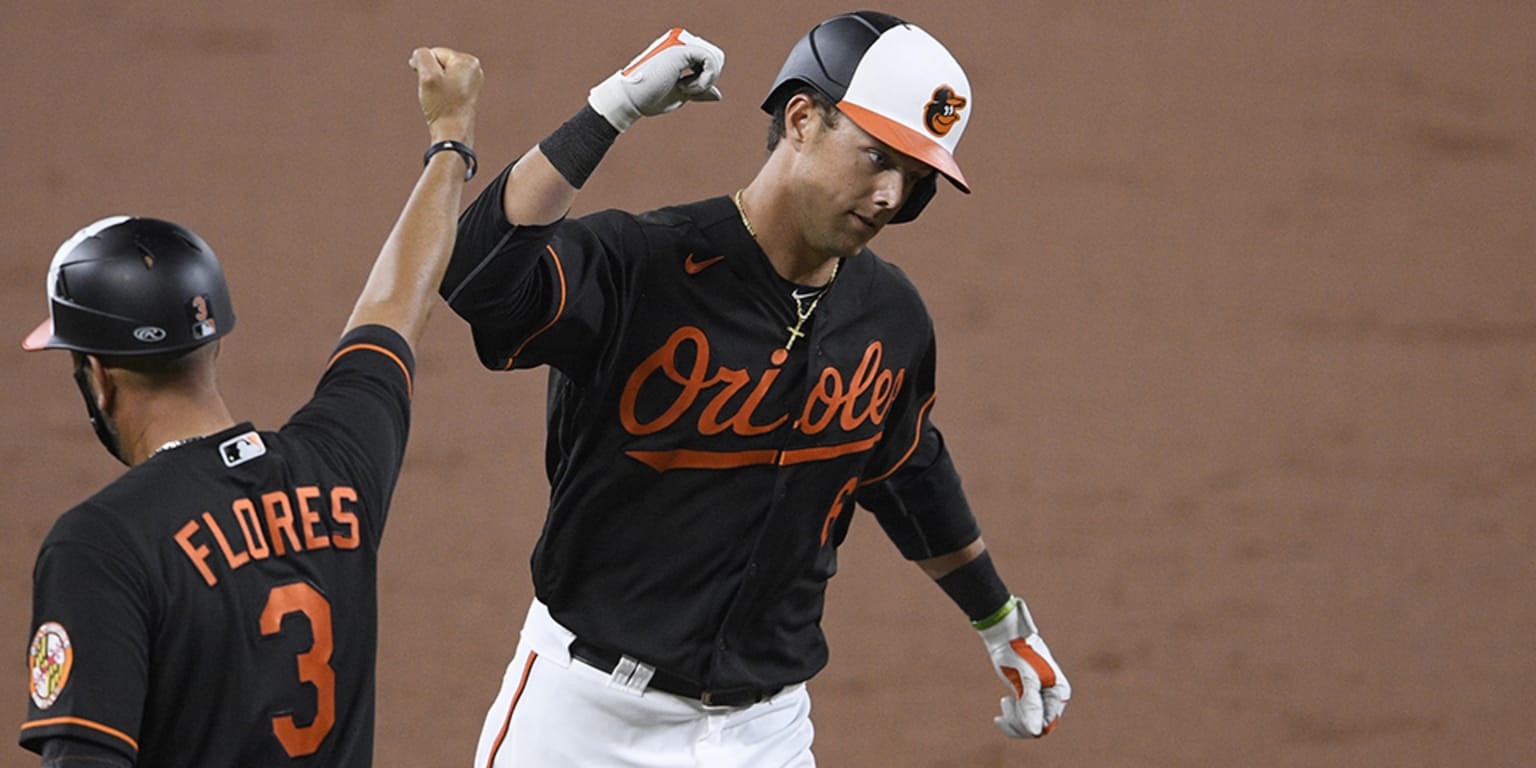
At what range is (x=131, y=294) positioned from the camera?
147 cm

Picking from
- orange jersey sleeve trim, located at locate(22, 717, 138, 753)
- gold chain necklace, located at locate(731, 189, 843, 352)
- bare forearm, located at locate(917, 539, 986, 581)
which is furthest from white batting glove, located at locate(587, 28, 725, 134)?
bare forearm, located at locate(917, 539, 986, 581)

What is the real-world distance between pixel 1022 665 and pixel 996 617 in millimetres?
91

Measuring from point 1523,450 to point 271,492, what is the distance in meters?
3.45

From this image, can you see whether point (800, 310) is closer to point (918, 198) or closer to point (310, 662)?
point (918, 198)

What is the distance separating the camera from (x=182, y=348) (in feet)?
4.85

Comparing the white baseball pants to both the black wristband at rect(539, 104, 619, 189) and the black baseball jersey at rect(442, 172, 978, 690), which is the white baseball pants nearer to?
the black baseball jersey at rect(442, 172, 978, 690)

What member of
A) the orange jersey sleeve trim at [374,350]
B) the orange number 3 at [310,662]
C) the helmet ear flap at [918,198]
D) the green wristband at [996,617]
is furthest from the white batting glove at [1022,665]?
the orange number 3 at [310,662]

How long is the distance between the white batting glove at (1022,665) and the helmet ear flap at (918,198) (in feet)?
2.38

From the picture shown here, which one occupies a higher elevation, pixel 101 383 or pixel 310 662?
pixel 101 383

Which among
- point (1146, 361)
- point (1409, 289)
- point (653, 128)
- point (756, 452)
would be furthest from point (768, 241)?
point (1409, 289)

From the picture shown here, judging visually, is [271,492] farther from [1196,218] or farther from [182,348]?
[1196,218]

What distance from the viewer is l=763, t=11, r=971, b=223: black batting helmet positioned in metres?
2.06

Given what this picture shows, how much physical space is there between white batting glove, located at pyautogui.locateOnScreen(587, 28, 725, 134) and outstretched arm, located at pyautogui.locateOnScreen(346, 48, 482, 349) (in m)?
0.15

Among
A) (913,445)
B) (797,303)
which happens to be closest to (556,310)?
(797,303)
